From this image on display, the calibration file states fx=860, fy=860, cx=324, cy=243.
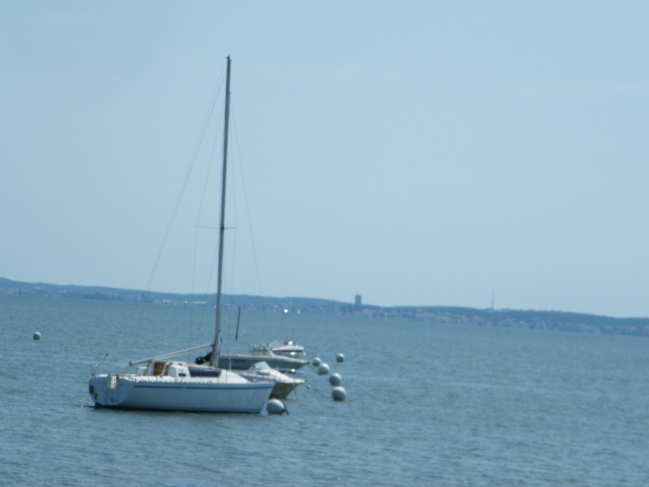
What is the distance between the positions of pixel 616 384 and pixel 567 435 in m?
42.5

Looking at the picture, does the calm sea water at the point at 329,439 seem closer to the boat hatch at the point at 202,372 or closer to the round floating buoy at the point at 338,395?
the round floating buoy at the point at 338,395

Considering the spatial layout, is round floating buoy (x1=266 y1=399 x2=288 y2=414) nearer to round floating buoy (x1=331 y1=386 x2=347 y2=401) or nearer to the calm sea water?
the calm sea water

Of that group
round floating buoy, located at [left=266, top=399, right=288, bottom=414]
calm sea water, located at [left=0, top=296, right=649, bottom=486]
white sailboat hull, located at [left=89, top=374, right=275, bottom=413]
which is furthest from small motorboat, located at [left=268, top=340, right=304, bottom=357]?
white sailboat hull, located at [left=89, top=374, right=275, bottom=413]

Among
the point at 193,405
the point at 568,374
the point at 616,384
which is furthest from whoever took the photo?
the point at 568,374

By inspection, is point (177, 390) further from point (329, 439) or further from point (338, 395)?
point (338, 395)

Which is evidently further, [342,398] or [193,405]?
[342,398]

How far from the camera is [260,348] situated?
60.2 meters

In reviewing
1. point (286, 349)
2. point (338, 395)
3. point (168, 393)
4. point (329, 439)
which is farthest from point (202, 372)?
point (286, 349)

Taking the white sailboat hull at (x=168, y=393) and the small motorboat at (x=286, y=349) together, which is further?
the small motorboat at (x=286, y=349)

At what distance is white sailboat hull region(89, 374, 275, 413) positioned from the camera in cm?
3506

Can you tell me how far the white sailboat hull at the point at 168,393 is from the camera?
1380 inches

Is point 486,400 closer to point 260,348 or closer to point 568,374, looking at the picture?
point 260,348

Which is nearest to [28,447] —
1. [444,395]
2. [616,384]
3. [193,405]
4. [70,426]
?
[70,426]

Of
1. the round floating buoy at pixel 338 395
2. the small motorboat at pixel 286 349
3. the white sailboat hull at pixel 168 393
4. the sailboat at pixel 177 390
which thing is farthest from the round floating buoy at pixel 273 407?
the small motorboat at pixel 286 349
